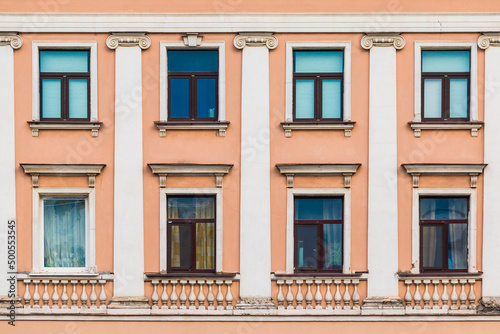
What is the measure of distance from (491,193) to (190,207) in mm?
6278

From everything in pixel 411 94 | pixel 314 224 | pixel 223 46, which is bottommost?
pixel 314 224

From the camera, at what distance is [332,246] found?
14953 mm

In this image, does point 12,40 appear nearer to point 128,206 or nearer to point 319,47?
point 128,206

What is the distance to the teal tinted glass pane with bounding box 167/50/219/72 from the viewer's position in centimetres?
1503

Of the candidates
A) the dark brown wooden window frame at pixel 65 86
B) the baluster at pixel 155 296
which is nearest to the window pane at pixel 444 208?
the baluster at pixel 155 296

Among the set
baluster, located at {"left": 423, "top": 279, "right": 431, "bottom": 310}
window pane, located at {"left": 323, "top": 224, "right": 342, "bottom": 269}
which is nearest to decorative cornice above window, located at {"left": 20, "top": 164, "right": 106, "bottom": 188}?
window pane, located at {"left": 323, "top": 224, "right": 342, "bottom": 269}

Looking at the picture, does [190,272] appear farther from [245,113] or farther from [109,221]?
[245,113]

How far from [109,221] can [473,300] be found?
25.4 feet

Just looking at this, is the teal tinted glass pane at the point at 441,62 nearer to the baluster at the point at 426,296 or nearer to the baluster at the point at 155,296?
the baluster at the point at 426,296

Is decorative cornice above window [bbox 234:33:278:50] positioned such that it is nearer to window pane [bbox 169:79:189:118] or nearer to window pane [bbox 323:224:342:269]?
window pane [bbox 169:79:189:118]
